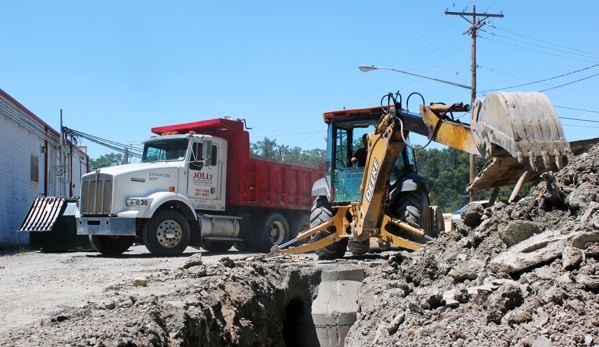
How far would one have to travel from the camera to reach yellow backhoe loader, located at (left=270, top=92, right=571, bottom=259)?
5.54m

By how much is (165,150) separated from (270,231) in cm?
373

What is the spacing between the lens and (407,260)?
6.96m

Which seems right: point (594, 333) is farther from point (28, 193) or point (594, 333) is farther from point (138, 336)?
point (28, 193)

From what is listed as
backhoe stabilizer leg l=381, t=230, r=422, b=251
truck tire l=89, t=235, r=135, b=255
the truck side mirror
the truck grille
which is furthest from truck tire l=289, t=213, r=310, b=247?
backhoe stabilizer leg l=381, t=230, r=422, b=251

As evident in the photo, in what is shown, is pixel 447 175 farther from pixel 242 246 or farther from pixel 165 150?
pixel 165 150

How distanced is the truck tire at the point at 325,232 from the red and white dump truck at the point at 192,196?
458cm

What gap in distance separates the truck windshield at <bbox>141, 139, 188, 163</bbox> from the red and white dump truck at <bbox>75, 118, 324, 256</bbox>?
24 millimetres

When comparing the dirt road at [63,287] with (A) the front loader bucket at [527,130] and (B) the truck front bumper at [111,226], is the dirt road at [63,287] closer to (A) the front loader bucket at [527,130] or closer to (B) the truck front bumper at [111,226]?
(B) the truck front bumper at [111,226]

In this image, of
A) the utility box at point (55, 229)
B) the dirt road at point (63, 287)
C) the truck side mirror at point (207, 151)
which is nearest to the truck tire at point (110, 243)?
the utility box at point (55, 229)

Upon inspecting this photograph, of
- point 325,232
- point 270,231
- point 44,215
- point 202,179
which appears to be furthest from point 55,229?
point 325,232

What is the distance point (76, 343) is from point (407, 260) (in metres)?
4.12

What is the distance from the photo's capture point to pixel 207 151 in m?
14.4

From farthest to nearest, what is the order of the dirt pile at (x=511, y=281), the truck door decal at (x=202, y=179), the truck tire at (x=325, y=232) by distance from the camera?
the truck door decal at (x=202, y=179) → the truck tire at (x=325, y=232) → the dirt pile at (x=511, y=281)

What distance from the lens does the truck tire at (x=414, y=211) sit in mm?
8992
